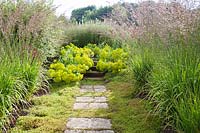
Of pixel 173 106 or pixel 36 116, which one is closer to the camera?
pixel 173 106

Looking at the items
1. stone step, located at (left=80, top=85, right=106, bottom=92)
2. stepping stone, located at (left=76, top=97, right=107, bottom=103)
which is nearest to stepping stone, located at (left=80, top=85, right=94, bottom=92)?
stone step, located at (left=80, top=85, right=106, bottom=92)

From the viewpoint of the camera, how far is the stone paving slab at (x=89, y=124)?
12.0 feet

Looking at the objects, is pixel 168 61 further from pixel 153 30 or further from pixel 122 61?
pixel 122 61

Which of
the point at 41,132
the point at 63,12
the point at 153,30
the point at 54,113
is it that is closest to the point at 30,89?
the point at 54,113

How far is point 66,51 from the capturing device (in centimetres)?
727

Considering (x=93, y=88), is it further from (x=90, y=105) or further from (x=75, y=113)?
(x=75, y=113)

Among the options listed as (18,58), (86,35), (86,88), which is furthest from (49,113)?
(86,35)

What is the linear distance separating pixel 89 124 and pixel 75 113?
56cm

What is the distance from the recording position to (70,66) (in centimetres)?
656

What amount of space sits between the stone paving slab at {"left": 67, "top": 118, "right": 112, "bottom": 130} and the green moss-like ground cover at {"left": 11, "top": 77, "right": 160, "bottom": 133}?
0.25ft

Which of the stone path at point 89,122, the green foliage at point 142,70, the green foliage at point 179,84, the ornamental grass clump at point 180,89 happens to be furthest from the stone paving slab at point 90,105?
the ornamental grass clump at point 180,89

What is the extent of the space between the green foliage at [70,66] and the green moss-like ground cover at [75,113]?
1.65 ft

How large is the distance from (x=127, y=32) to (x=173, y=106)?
9.47 ft

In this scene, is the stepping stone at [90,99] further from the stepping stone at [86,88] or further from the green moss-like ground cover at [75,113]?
the stepping stone at [86,88]
